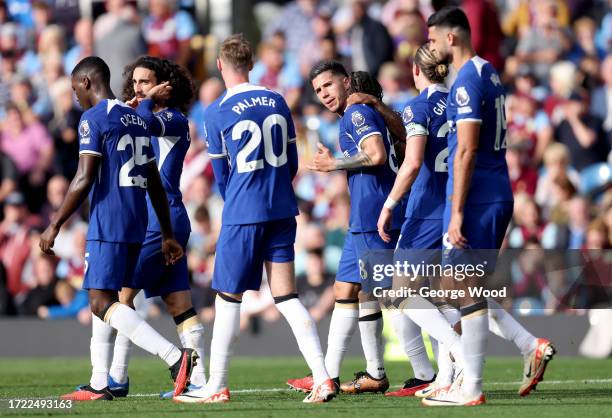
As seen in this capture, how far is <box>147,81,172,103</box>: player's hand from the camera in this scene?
952 centimetres

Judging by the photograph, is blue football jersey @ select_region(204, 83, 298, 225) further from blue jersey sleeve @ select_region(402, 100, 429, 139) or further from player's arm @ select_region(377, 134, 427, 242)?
blue jersey sleeve @ select_region(402, 100, 429, 139)

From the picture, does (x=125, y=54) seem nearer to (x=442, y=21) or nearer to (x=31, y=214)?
(x=31, y=214)

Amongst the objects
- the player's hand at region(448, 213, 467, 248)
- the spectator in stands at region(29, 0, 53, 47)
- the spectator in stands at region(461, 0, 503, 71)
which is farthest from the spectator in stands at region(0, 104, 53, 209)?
the player's hand at region(448, 213, 467, 248)

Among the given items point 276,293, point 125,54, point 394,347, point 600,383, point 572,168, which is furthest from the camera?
point 125,54

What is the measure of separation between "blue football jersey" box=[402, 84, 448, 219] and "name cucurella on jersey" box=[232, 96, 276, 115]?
1081mm

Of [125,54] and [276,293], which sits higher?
[125,54]

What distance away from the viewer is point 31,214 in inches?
722

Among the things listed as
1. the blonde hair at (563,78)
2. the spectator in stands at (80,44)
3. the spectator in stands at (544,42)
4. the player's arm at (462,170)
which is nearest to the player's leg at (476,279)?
the player's arm at (462,170)

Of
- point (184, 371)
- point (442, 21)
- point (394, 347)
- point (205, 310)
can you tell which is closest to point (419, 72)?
point (442, 21)

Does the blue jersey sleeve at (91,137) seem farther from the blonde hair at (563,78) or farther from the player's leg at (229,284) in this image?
the blonde hair at (563,78)

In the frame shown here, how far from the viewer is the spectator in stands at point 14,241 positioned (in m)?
17.3

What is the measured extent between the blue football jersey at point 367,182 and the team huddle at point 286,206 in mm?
11

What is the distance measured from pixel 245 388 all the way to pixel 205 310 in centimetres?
535

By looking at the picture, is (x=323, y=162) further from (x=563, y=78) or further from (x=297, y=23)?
(x=297, y=23)
